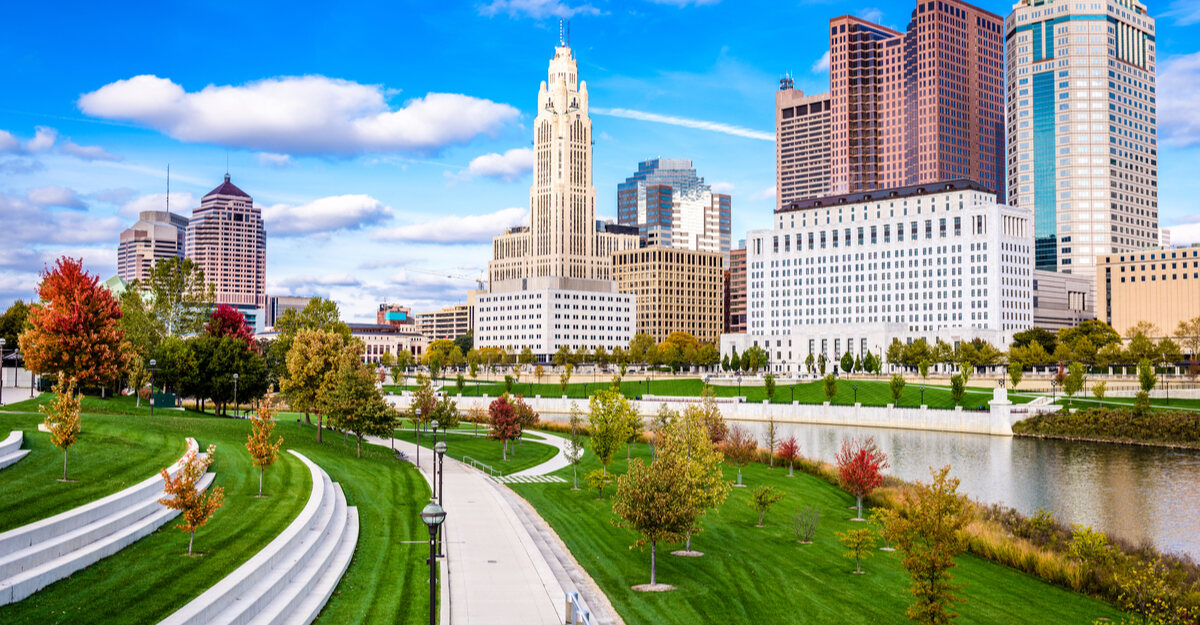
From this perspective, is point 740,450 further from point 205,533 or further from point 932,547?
point 205,533

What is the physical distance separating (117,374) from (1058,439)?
81.4 m

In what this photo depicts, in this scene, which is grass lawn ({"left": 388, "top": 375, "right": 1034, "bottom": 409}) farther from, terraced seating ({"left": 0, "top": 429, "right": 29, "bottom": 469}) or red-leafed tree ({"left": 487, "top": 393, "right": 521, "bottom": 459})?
terraced seating ({"left": 0, "top": 429, "right": 29, "bottom": 469})

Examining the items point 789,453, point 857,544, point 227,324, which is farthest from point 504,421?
point 227,324

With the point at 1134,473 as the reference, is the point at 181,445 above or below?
above

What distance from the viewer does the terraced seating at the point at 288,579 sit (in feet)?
62.8

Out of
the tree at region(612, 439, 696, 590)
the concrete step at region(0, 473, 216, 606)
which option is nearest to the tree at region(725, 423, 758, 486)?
the tree at region(612, 439, 696, 590)

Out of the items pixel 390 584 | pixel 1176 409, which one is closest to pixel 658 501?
pixel 390 584

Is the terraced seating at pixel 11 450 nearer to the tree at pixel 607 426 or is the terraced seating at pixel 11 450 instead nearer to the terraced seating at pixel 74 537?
the terraced seating at pixel 74 537

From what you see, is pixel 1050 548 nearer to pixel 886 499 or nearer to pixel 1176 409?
pixel 886 499

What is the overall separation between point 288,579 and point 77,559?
4836mm

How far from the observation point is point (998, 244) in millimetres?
189000

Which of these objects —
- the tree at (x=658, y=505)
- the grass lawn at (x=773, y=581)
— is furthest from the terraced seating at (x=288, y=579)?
the tree at (x=658, y=505)

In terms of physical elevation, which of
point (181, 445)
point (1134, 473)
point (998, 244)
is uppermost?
point (998, 244)

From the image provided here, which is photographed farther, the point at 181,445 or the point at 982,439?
the point at 982,439
